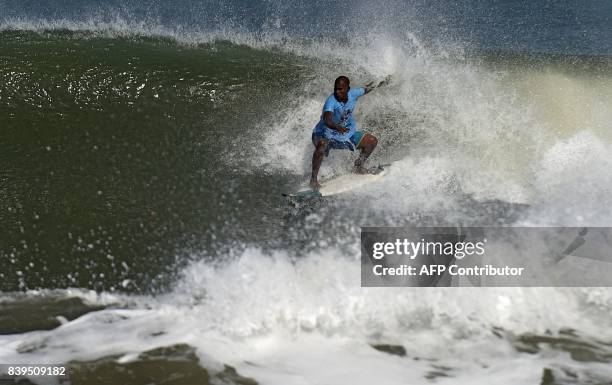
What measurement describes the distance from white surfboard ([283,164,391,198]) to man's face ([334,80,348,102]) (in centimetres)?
101

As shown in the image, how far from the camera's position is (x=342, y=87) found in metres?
6.07

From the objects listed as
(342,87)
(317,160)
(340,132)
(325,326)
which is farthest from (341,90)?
(325,326)

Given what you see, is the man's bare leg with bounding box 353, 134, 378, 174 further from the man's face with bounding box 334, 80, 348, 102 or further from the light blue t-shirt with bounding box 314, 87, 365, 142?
the man's face with bounding box 334, 80, 348, 102

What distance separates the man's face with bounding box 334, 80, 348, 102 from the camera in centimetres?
605

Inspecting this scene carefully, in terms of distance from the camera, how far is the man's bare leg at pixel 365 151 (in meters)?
6.60

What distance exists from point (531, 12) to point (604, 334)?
1000cm

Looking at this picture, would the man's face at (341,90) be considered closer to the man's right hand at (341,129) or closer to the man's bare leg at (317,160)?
the man's right hand at (341,129)

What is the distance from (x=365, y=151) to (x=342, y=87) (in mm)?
952

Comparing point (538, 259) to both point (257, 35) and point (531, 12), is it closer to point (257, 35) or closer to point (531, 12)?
point (257, 35)

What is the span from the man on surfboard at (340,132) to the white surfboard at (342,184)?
7 cm

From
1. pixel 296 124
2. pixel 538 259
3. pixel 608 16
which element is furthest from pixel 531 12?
pixel 538 259

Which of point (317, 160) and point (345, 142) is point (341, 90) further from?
point (317, 160)

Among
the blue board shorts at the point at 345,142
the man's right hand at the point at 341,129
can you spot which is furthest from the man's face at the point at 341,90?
the blue board shorts at the point at 345,142

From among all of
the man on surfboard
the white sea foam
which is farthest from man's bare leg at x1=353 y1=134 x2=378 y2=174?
the white sea foam
